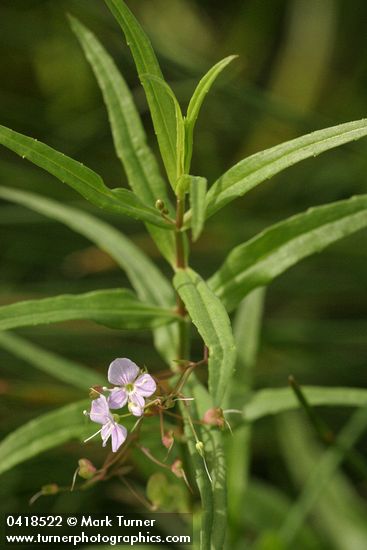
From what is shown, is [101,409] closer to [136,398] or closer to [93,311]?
[136,398]

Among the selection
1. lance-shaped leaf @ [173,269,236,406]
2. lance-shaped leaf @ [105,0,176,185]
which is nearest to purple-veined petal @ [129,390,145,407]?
lance-shaped leaf @ [173,269,236,406]

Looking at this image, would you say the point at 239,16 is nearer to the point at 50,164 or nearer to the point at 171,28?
the point at 171,28

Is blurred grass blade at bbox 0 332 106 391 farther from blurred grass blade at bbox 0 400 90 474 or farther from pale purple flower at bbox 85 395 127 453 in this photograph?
pale purple flower at bbox 85 395 127 453

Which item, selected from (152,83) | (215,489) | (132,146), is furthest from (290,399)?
(152,83)

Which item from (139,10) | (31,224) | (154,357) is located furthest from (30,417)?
(139,10)

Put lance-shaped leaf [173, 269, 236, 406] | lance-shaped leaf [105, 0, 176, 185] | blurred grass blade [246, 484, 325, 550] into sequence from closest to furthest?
1. lance-shaped leaf [173, 269, 236, 406]
2. lance-shaped leaf [105, 0, 176, 185]
3. blurred grass blade [246, 484, 325, 550]
